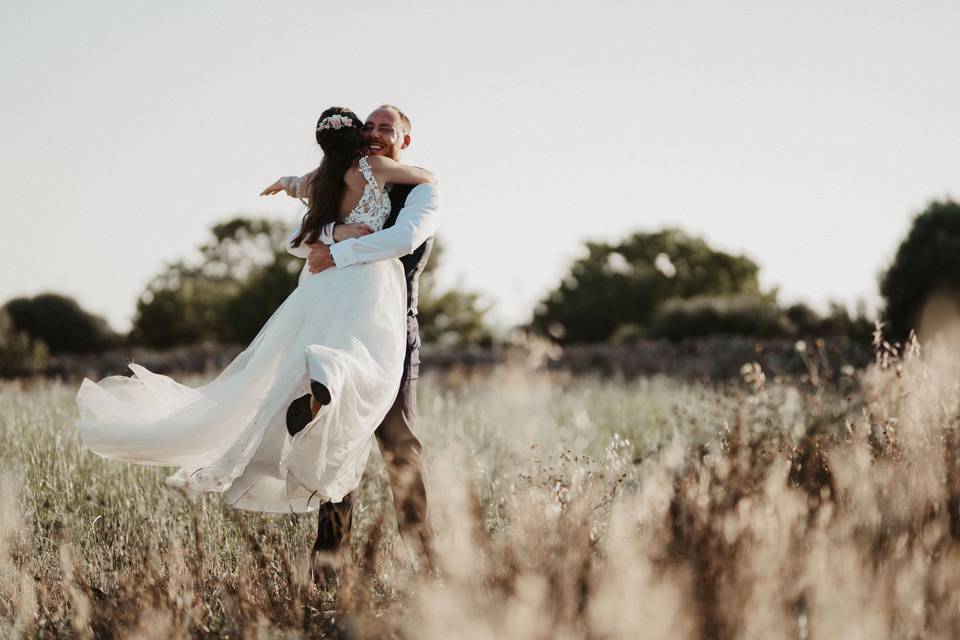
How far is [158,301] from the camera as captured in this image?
3117 centimetres

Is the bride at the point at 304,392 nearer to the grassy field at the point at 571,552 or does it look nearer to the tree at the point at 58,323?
the grassy field at the point at 571,552

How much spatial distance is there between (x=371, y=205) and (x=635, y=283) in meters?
31.1

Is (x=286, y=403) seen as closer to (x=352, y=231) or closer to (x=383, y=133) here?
(x=352, y=231)

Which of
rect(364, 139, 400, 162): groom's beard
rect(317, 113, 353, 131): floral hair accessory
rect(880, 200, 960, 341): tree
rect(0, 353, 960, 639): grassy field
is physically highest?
rect(317, 113, 353, 131): floral hair accessory

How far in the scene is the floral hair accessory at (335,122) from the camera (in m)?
3.72

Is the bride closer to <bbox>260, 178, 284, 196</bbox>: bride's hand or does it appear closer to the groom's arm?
the groom's arm

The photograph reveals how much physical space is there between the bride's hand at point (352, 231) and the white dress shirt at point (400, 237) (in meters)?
0.05

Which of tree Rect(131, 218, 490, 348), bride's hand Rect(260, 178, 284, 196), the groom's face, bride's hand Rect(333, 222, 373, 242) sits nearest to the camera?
bride's hand Rect(333, 222, 373, 242)

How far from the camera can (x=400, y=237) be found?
3.49 metres

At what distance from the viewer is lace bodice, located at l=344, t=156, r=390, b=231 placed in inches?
144

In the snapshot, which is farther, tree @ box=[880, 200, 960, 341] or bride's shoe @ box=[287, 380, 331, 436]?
tree @ box=[880, 200, 960, 341]

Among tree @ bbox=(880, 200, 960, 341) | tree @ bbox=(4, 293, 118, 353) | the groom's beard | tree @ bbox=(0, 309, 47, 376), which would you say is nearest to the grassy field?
the groom's beard

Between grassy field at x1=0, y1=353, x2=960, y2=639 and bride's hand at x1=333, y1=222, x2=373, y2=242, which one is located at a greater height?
bride's hand at x1=333, y1=222, x2=373, y2=242

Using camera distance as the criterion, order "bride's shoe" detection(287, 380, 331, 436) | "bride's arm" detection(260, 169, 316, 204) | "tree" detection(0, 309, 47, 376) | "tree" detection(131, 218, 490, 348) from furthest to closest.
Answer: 1. "tree" detection(131, 218, 490, 348)
2. "tree" detection(0, 309, 47, 376)
3. "bride's arm" detection(260, 169, 316, 204)
4. "bride's shoe" detection(287, 380, 331, 436)
